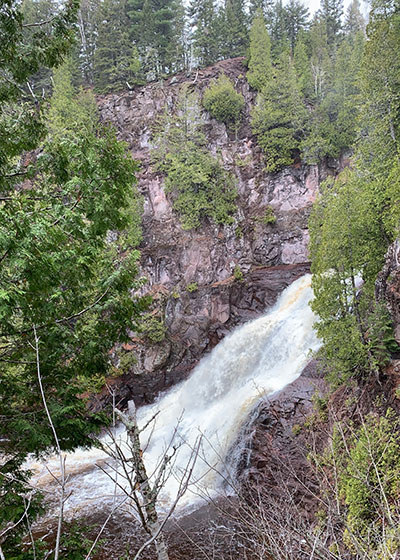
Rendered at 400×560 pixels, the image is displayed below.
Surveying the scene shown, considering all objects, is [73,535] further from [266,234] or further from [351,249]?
[266,234]

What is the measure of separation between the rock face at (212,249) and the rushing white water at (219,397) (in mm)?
1315

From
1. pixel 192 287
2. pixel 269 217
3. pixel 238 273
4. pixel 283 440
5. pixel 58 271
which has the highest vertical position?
pixel 58 271

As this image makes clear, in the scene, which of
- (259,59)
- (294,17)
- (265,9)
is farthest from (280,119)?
(265,9)

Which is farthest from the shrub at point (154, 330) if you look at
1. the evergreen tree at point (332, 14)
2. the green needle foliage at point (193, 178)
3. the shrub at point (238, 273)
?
the evergreen tree at point (332, 14)

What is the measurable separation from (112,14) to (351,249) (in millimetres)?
38577

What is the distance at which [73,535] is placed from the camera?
13.5 feet

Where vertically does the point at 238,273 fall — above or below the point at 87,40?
below

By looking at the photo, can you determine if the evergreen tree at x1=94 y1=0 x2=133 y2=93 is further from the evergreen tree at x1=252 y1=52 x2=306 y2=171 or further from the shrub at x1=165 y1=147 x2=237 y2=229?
the shrub at x1=165 y1=147 x2=237 y2=229

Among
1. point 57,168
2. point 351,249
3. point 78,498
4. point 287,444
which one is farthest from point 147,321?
point 57,168

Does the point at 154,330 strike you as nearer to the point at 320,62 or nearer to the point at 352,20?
the point at 320,62

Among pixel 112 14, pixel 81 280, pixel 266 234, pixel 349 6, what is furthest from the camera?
pixel 349 6

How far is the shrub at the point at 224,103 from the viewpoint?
1089 inches

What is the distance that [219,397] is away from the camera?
48.7 ft

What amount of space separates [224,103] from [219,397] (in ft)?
76.0
